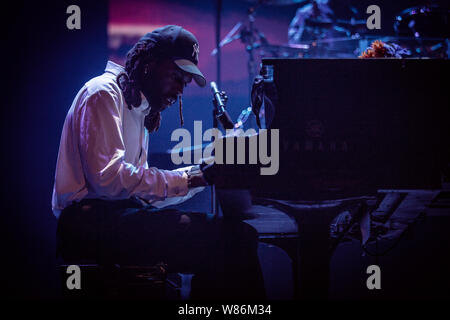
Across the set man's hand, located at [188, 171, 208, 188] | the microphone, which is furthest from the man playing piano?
the microphone

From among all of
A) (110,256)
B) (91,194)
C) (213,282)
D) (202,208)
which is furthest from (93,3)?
(213,282)

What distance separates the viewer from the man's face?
2.46m

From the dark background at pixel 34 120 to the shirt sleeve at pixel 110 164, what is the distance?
5.01 ft

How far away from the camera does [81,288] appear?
2.24 m

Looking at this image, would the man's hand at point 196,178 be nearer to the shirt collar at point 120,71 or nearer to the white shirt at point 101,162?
the white shirt at point 101,162

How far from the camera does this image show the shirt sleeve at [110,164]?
2.12 metres

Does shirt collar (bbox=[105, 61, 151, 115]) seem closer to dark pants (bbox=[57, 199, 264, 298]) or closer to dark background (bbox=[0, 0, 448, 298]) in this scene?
dark pants (bbox=[57, 199, 264, 298])

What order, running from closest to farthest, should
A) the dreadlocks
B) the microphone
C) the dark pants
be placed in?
the dark pants → the microphone → the dreadlocks

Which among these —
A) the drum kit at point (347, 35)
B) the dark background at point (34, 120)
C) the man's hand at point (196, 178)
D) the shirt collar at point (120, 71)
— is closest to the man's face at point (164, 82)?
the shirt collar at point (120, 71)

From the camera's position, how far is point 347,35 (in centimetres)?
523

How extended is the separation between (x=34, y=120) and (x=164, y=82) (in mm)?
1544

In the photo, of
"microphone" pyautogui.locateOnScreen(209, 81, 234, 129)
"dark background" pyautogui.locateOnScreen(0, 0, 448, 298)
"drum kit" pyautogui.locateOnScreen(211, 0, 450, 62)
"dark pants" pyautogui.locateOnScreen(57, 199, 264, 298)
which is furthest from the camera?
"drum kit" pyautogui.locateOnScreen(211, 0, 450, 62)
